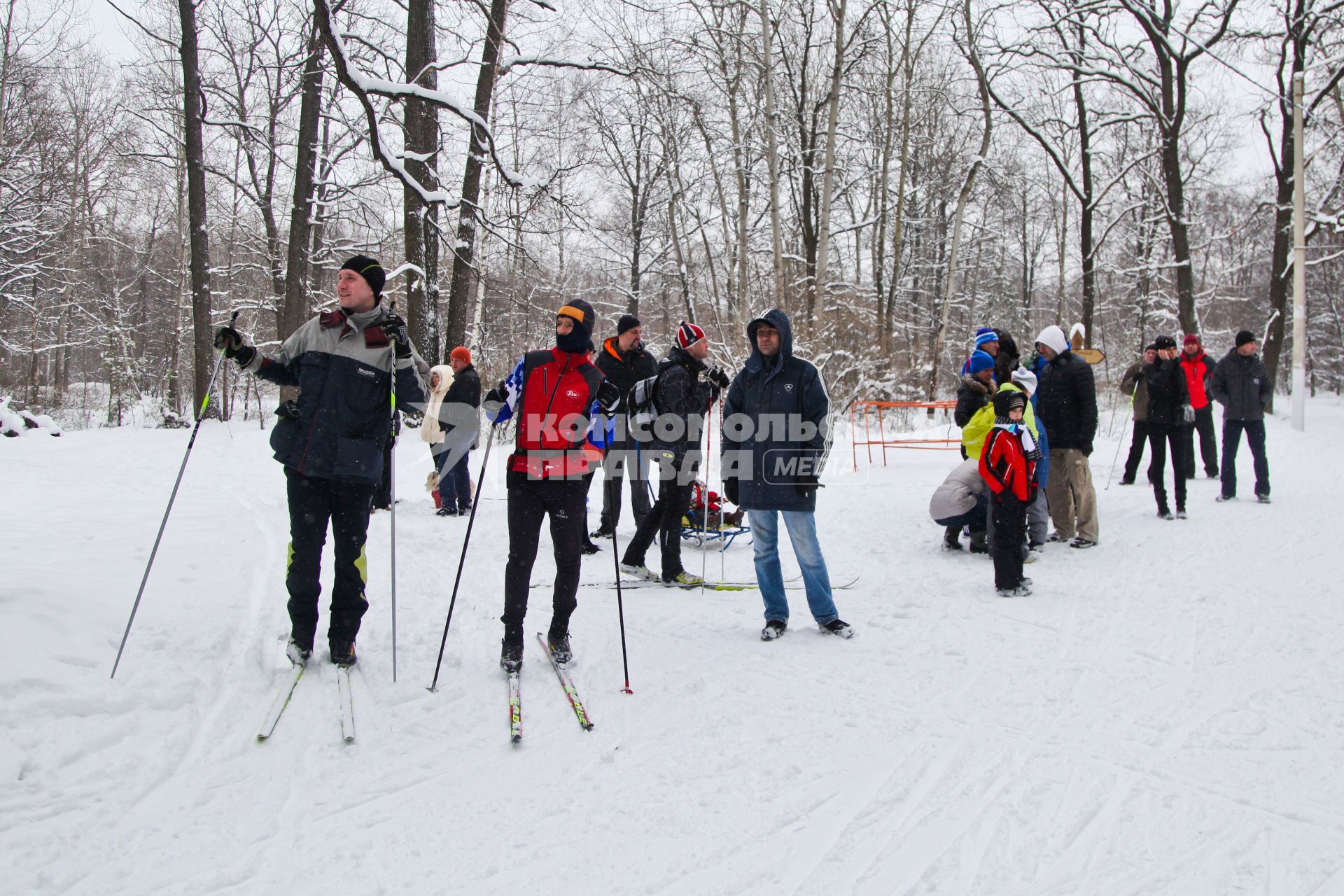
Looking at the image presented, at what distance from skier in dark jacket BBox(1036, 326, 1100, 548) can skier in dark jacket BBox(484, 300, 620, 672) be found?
523 cm

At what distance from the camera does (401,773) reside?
3.22 metres

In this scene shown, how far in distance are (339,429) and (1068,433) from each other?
21.9 feet

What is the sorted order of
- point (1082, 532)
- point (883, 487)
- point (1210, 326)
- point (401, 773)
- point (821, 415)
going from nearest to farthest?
point (401, 773)
point (821, 415)
point (1082, 532)
point (883, 487)
point (1210, 326)

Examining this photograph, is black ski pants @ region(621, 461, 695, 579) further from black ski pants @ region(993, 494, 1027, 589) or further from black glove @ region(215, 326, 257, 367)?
black glove @ region(215, 326, 257, 367)

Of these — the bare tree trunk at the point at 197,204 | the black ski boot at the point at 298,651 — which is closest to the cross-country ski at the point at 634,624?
the black ski boot at the point at 298,651

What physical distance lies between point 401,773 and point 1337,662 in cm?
493

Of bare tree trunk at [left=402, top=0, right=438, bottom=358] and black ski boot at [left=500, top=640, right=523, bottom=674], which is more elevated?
bare tree trunk at [left=402, top=0, right=438, bottom=358]

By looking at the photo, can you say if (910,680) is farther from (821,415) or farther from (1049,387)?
(1049,387)

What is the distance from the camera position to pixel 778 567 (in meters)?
5.03

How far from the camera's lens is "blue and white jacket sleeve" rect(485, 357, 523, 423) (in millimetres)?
4426

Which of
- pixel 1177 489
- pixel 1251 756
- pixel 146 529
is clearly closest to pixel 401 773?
pixel 1251 756

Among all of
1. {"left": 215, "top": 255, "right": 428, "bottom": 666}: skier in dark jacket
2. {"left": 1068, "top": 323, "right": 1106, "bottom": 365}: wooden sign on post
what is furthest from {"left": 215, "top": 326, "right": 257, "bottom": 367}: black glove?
{"left": 1068, "top": 323, "right": 1106, "bottom": 365}: wooden sign on post

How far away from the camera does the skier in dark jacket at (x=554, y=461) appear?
4184mm

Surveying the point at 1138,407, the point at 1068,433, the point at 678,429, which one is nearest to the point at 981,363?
the point at 1068,433
